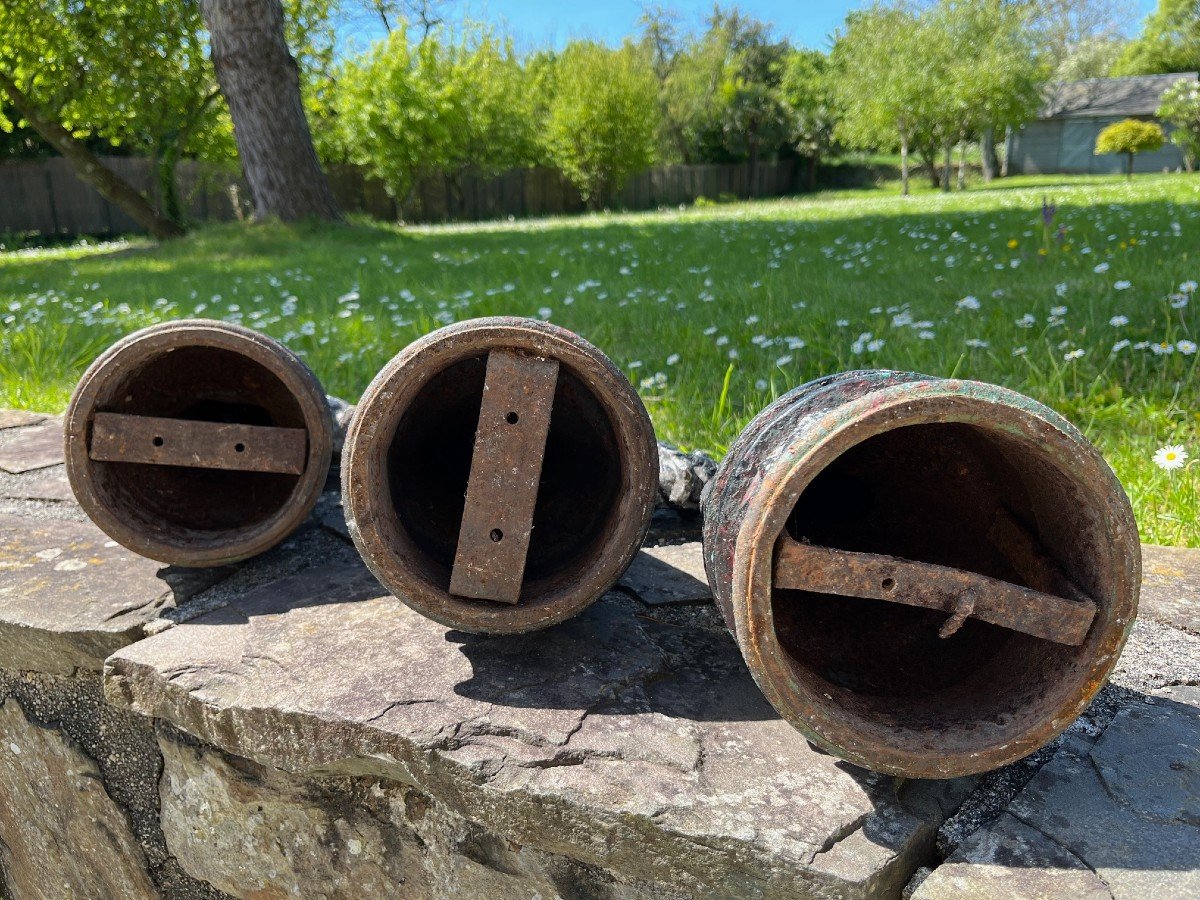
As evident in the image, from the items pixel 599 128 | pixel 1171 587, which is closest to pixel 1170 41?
pixel 599 128

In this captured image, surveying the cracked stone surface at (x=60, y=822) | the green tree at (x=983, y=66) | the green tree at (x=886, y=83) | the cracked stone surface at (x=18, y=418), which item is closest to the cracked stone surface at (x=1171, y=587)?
the cracked stone surface at (x=60, y=822)

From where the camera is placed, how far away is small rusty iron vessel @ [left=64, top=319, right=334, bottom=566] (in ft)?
5.51

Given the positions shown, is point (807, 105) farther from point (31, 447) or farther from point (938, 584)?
point (938, 584)

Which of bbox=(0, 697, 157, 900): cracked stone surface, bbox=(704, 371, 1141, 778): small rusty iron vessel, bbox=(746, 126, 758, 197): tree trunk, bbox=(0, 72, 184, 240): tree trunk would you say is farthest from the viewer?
bbox=(746, 126, 758, 197): tree trunk

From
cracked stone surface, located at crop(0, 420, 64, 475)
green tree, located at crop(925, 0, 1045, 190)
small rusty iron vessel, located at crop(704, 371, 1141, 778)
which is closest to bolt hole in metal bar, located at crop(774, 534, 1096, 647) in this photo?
small rusty iron vessel, located at crop(704, 371, 1141, 778)

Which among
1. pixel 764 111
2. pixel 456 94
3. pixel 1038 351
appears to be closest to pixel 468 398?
pixel 1038 351

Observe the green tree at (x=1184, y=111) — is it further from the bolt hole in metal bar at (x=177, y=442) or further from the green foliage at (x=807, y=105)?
the bolt hole in metal bar at (x=177, y=442)

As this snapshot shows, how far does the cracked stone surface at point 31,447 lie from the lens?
107 inches

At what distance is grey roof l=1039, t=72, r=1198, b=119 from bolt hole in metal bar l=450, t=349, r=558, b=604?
45372mm

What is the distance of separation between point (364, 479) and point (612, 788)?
55 cm

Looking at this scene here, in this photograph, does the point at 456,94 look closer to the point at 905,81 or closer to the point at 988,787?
the point at 905,81

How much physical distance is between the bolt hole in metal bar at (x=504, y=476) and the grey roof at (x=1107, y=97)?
149 ft

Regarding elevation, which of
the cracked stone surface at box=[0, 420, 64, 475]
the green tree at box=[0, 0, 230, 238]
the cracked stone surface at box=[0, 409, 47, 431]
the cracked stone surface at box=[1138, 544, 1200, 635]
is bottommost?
the cracked stone surface at box=[1138, 544, 1200, 635]

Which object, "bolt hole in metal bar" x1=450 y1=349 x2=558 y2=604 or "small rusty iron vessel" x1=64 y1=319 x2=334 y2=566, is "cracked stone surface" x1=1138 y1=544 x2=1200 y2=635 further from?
"small rusty iron vessel" x1=64 y1=319 x2=334 y2=566
